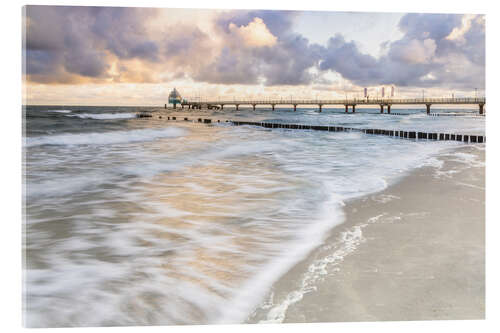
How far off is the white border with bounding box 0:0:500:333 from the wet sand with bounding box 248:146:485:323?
69mm

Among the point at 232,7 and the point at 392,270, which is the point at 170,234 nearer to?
the point at 392,270

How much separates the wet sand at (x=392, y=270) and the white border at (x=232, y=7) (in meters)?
0.07

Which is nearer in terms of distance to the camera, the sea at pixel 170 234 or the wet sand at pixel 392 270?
the wet sand at pixel 392 270

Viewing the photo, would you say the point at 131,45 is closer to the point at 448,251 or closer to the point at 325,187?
the point at 325,187

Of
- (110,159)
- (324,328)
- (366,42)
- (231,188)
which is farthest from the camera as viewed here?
(110,159)

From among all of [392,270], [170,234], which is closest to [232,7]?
[170,234]

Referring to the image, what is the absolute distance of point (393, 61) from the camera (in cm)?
677

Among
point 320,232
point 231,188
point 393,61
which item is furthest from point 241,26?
point 320,232

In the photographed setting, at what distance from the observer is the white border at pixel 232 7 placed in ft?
6.90

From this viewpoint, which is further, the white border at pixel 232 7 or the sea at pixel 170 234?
the sea at pixel 170 234

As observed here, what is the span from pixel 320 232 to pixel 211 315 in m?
1.44

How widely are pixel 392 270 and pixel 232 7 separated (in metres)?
3.40

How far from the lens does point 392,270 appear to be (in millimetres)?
2490

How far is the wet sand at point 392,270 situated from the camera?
211cm
